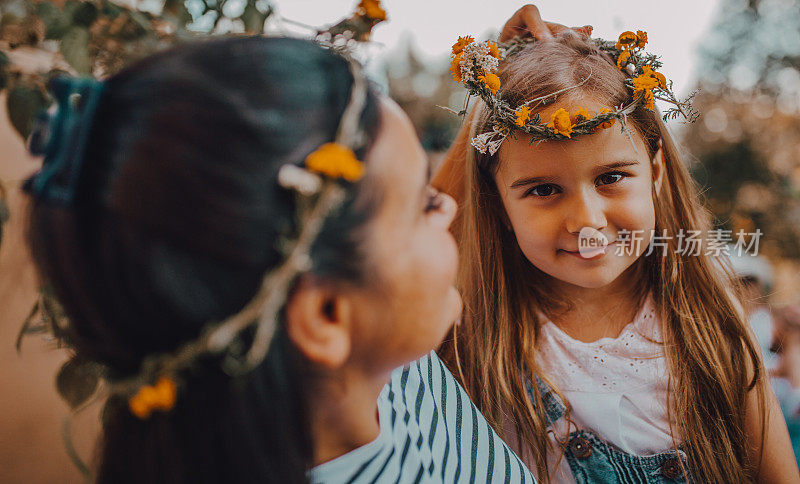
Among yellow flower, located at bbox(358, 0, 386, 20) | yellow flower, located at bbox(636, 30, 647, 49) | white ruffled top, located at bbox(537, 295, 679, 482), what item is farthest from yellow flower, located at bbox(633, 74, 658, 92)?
yellow flower, located at bbox(358, 0, 386, 20)

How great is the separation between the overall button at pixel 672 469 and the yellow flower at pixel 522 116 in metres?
0.96

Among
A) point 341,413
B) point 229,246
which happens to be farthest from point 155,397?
point 341,413

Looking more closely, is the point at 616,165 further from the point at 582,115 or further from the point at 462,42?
the point at 462,42

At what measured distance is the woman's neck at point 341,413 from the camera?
0.78m

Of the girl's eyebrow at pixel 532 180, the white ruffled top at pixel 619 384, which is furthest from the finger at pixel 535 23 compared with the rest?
the white ruffled top at pixel 619 384

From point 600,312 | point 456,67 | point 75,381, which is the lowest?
point 75,381

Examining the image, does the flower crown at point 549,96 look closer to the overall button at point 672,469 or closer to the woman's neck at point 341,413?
the woman's neck at point 341,413

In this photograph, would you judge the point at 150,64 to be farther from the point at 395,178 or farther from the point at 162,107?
the point at 395,178

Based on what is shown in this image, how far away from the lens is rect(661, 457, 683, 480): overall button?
132 cm

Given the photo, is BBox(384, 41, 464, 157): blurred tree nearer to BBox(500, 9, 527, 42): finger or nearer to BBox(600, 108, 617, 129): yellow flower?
BBox(500, 9, 527, 42): finger

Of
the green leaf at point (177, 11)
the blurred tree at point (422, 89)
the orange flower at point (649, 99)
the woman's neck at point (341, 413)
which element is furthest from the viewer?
the blurred tree at point (422, 89)

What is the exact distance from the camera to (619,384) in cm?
139

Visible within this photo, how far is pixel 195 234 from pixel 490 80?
91cm

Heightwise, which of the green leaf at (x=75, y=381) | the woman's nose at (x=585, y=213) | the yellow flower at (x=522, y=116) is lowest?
the green leaf at (x=75, y=381)
